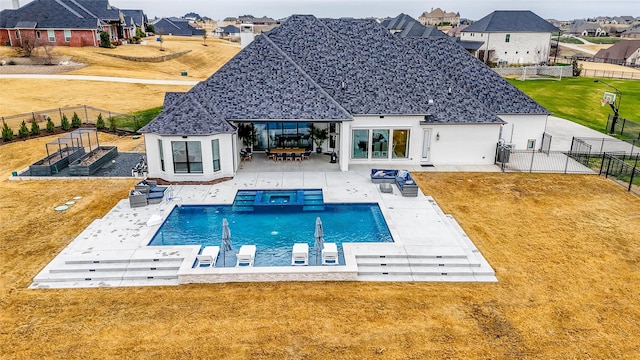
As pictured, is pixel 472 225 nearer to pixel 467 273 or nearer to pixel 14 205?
pixel 467 273

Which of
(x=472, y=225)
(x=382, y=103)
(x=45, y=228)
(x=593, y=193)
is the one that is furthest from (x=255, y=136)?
(x=593, y=193)

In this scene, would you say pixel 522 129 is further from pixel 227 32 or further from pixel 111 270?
pixel 227 32

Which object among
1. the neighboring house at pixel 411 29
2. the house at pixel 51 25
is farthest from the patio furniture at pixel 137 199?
the house at pixel 51 25

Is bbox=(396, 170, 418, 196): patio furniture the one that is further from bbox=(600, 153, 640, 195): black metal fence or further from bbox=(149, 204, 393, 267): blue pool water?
bbox=(600, 153, 640, 195): black metal fence

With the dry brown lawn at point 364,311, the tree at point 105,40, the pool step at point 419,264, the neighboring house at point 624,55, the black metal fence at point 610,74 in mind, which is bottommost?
the dry brown lawn at point 364,311

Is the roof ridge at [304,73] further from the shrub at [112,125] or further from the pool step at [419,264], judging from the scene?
the shrub at [112,125]

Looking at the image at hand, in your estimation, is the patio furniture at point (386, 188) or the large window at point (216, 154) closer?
the patio furniture at point (386, 188)

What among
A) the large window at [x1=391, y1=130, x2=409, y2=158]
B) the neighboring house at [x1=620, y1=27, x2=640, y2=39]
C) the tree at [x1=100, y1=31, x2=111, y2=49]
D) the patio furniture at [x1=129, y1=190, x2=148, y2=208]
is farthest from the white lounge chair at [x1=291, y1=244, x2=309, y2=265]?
the neighboring house at [x1=620, y1=27, x2=640, y2=39]
